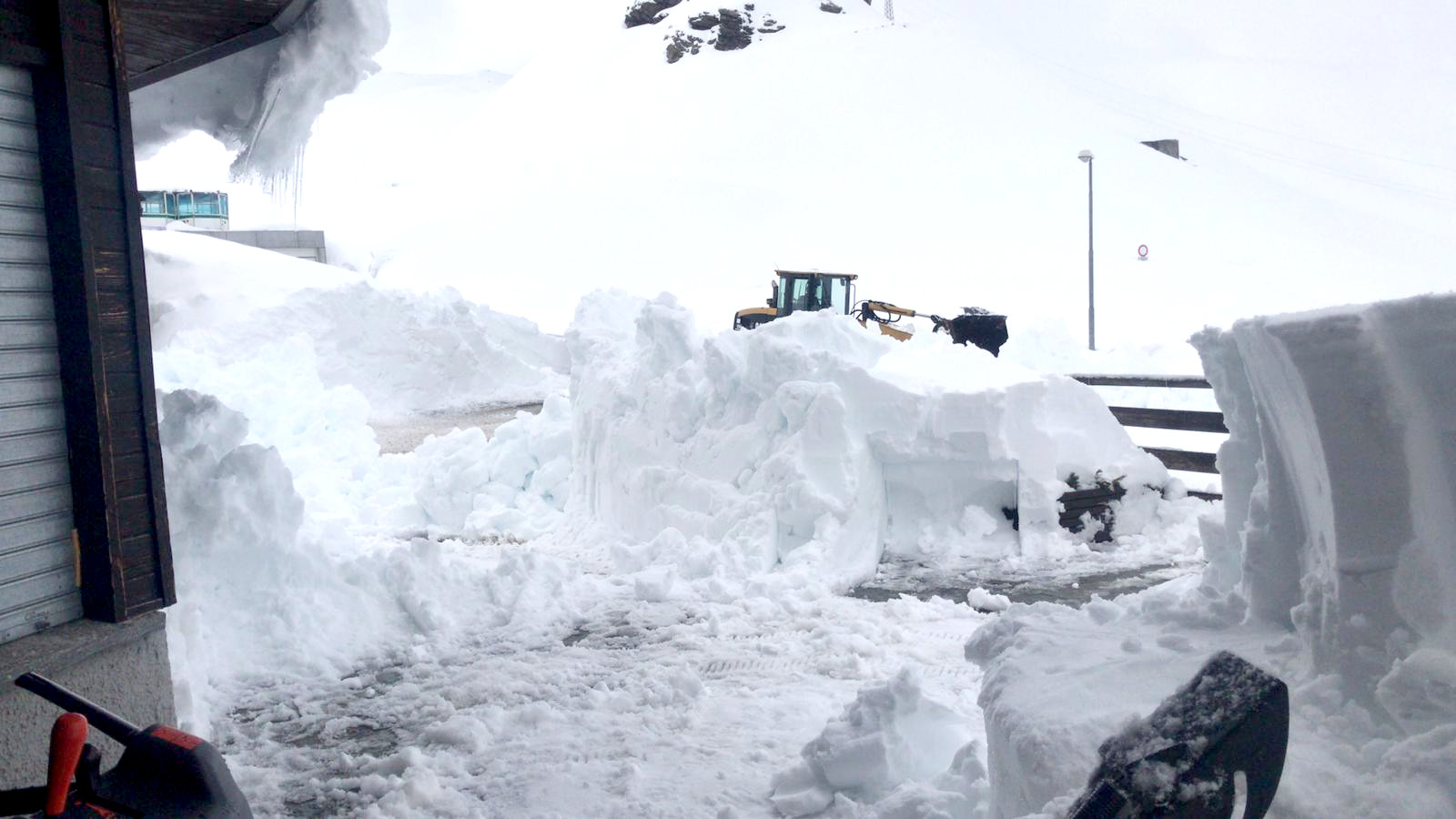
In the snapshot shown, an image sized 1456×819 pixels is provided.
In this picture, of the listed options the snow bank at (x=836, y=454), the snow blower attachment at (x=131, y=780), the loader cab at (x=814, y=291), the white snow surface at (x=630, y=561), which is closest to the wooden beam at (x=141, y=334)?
the white snow surface at (x=630, y=561)

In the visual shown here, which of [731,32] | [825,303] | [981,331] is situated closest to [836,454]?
[981,331]

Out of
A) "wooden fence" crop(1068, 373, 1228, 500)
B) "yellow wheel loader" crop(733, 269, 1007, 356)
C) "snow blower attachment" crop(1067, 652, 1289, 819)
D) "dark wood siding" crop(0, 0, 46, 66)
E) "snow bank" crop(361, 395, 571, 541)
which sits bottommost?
"snow bank" crop(361, 395, 571, 541)

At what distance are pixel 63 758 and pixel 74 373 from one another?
2.62 meters

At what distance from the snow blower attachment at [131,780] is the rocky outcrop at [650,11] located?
74665 millimetres

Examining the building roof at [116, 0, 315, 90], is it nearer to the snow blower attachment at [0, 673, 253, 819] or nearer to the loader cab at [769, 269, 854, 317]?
the snow blower attachment at [0, 673, 253, 819]

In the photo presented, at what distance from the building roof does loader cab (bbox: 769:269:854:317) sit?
15.0 m

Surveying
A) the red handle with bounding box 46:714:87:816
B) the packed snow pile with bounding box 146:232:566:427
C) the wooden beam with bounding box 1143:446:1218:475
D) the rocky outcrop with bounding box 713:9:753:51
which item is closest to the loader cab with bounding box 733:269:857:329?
the packed snow pile with bounding box 146:232:566:427

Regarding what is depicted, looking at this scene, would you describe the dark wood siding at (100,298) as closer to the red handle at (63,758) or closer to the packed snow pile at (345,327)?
the red handle at (63,758)

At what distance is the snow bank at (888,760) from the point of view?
3441 millimetres

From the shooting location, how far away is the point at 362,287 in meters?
21.0

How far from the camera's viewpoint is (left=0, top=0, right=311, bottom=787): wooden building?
11.9 ft

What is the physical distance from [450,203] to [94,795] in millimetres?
52950

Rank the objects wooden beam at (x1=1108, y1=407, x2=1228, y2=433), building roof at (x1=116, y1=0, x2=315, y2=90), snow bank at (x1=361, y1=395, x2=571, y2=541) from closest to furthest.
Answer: building roof at (x1=116, y1=0, x2=315, y2=90), wooden beam at (x1=1108, y1=407, x2=1228, y2=433), snow bank at (x1=361, y1=395, x2=571, y2=541)

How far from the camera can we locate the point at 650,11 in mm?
72312
